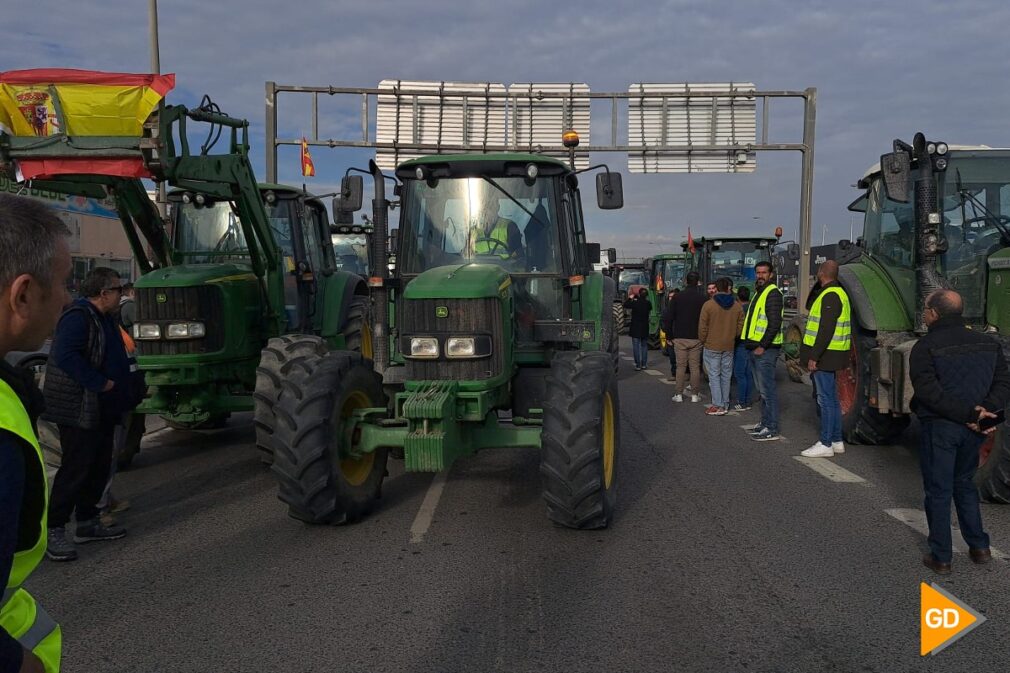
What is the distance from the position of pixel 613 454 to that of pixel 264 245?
4267 mm

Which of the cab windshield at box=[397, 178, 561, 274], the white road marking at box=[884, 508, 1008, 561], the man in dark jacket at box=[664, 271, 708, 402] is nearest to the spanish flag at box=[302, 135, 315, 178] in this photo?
the man in dark jacket at box=[664, 271, 708, 402]

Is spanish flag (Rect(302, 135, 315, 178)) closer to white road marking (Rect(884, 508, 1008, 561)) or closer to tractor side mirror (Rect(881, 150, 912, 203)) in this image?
tractor side mirror (Rect(881, 150, 912, 203))

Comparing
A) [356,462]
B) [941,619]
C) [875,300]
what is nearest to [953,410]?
[941,619]

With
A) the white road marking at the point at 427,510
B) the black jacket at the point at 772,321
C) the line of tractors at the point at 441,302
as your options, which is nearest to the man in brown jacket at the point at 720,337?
the black jacket at the point at 772,321

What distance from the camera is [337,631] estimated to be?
3859mm

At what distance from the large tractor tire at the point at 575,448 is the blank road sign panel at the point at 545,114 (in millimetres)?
13165

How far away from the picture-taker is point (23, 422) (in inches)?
52.4

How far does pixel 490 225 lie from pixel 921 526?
12.7ft

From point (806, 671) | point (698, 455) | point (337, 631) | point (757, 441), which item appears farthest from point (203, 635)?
point (757, 441)

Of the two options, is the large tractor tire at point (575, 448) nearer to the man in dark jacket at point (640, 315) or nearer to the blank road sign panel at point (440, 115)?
the man in dark jacket at point (640, 315)

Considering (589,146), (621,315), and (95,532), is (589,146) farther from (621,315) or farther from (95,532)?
(95,532)

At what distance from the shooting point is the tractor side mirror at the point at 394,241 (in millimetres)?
6629

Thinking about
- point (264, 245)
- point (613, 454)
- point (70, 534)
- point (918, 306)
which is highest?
point (264, 245)

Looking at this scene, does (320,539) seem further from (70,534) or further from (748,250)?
(748,250)
